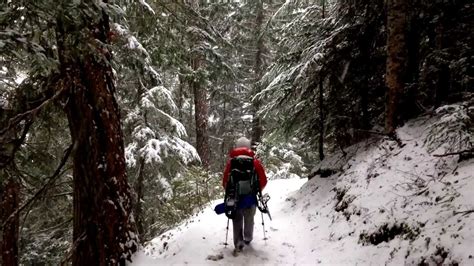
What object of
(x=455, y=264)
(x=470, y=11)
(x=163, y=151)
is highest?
(x=470, y=11)

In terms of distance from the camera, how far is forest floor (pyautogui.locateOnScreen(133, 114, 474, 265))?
5.09m

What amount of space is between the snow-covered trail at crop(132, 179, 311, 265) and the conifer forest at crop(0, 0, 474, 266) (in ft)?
0.15

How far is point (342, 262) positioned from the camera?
6.25 m

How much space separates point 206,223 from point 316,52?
4807mm

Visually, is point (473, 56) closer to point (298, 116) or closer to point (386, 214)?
point (386, 214)

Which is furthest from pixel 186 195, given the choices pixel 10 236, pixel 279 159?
pixel 279 159

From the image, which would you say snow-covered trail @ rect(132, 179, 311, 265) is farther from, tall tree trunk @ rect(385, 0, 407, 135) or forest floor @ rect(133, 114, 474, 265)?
tall tree trunk @ rect(385, 0, 407, 135)

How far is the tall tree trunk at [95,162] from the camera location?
19.6ft

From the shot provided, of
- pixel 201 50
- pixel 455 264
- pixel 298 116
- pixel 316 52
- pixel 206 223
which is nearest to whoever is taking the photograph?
pixel 455 264

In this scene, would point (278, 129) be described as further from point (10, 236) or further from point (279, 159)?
point (10, 236)

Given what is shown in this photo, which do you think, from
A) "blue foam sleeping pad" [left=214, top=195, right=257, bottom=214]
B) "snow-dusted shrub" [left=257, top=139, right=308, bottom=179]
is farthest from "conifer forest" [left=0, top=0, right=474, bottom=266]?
"snow-dusted shrub" [left=257, top=139, right=308, bottom=179]

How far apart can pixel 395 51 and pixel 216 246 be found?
495 centimetres

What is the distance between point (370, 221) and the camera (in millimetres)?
6617

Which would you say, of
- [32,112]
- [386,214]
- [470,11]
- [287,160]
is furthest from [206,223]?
[287,160]
